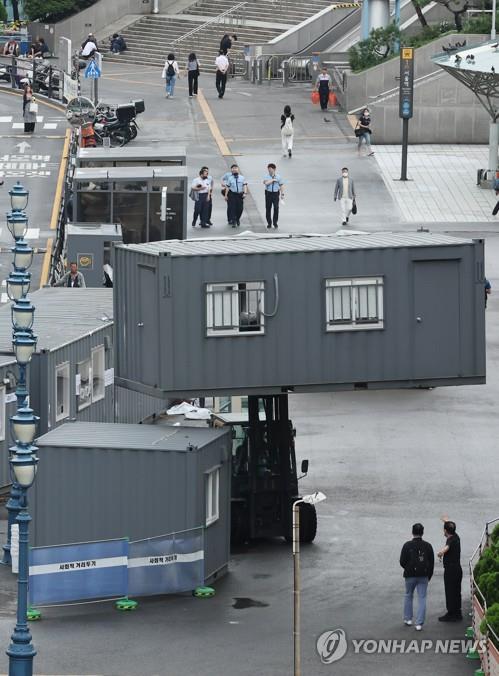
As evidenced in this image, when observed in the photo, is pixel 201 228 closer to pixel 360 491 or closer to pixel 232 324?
pixel 360 491

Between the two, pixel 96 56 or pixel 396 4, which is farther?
pixel 396 4

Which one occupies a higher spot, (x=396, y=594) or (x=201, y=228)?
(x=201, y=228)

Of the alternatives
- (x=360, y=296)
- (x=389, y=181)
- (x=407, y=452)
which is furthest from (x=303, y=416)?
(x=389, y=181)

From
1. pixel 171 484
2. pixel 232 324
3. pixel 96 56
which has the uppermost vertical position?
pixel 96 56

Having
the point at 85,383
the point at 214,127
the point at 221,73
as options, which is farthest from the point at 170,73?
the point at 85,383

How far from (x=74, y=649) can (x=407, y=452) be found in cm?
1204

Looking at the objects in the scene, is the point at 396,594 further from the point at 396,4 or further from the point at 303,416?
the point at 396,4

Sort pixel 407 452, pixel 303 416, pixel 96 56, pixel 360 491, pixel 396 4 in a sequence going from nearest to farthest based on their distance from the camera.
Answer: pixel 360 491 < pixel 407 452 < pixel 303 416 < pixel 96 56 < pixel 396 4

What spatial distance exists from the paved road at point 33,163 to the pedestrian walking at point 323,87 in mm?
9610

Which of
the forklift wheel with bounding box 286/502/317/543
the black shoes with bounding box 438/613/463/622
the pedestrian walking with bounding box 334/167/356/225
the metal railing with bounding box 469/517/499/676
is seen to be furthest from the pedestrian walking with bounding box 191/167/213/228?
the black shoes with bounding box 438/613/463/622

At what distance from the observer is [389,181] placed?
62.6m

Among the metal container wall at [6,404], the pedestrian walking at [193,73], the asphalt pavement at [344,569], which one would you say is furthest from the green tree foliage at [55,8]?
the metal container wall at [6,404]

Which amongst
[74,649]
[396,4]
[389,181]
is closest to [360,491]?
[74,649]

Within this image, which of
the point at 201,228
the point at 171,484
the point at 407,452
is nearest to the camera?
the point at 171,484
